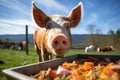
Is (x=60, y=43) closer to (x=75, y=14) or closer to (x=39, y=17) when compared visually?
(x=39, y=17)

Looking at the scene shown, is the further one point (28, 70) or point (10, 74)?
point (28, 70)

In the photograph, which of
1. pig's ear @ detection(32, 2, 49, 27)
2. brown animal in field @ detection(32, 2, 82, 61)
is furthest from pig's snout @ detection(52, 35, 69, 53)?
→ pig's ear @ detection(32, 2, 49, 27)

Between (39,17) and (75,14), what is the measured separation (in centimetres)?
84

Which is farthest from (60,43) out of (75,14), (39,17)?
(75,14)

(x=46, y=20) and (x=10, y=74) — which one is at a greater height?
(x=46, y=20)

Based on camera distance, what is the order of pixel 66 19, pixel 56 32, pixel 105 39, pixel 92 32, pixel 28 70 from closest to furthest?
pixel 28 70 → pixel 56 32 → pixel 66 19 → pixel 105 39 → pixel 92 32

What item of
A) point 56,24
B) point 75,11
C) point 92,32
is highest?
point 92,32

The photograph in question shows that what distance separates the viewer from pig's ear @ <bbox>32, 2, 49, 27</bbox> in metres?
4.37

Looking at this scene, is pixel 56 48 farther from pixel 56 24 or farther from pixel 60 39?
pixel 56 24

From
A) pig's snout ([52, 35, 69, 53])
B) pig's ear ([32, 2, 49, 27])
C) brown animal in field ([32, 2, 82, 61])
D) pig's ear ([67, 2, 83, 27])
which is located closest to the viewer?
pig's snout ([52, 35, 69, 53])

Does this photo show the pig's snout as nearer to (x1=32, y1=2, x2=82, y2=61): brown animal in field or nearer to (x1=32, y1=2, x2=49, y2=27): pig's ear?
(x1=32, y1=2, x2=82, y2=61): brown animal in field

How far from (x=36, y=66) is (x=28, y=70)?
3.8 inches

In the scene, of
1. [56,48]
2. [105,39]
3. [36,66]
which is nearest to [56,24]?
[56,48]

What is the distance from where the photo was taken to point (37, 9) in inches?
172
